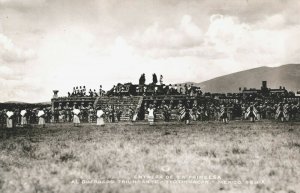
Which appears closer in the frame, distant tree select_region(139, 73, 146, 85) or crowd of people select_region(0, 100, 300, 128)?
crowd of people select_region(0, 100, 300, 128)

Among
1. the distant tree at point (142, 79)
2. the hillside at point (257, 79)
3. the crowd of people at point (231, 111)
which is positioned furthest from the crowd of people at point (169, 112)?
the hillside at point (257, 79)

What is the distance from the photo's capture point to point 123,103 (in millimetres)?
40594

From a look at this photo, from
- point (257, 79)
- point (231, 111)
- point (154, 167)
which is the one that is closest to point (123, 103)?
point (231, 111)

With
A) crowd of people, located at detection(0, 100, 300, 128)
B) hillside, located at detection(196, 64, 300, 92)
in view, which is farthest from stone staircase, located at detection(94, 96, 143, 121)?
hillside, located at detection(196, 64, 300, 92)

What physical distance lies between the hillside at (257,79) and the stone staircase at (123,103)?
52378mm

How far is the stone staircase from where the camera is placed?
3984 centimetres

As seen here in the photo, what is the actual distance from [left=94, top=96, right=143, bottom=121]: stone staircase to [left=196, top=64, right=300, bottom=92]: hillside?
5238cm

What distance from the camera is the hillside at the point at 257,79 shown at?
8744 centimetres

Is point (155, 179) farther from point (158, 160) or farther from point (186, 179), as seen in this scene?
point (158, 160)

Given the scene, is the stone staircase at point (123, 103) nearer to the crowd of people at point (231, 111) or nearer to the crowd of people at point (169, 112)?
the crowd of people at point (169, 112)

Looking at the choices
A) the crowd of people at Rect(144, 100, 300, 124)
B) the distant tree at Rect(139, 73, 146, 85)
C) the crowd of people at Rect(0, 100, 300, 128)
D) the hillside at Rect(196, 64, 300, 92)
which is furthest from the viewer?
the hillside at Rect(196, 64, 300, 92)

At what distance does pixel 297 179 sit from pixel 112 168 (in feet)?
14.7

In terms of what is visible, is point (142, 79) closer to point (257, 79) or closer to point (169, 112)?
point (169, 112)

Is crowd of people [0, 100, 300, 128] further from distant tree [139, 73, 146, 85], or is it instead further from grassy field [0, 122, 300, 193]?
grassy field [0, 122, 300, 193]
